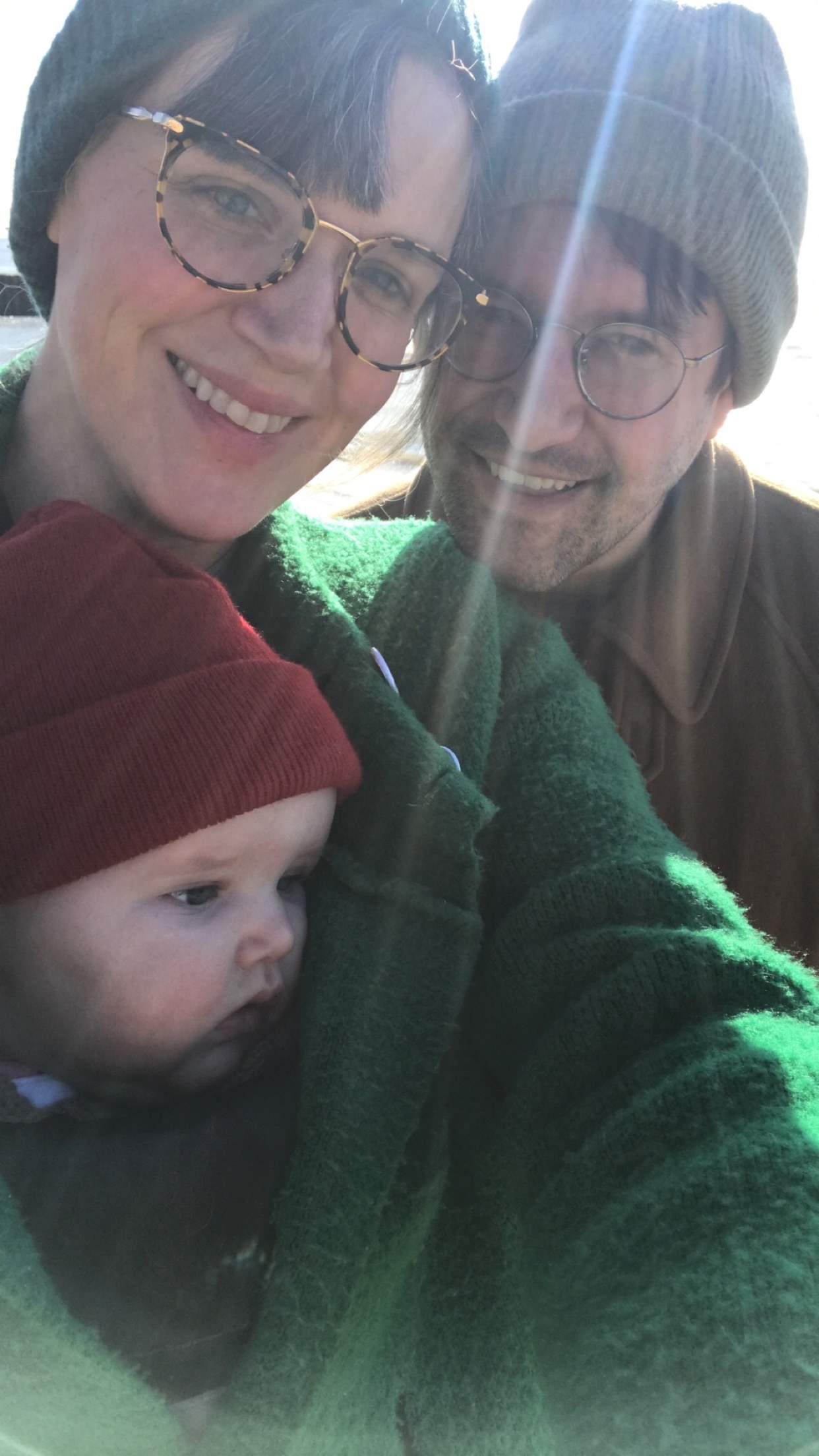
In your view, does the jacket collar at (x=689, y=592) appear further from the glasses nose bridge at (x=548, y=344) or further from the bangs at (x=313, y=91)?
the bangs at (x=313, y=91)

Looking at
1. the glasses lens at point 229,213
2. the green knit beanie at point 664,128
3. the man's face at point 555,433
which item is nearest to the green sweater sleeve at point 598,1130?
the glasses lens at point 229,213

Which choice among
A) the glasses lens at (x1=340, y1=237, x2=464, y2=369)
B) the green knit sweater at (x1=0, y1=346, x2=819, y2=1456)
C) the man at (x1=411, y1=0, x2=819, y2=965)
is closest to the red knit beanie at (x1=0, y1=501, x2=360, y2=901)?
the green knit sweater at (x1=0, y1=346, x2=819, y2=1456)

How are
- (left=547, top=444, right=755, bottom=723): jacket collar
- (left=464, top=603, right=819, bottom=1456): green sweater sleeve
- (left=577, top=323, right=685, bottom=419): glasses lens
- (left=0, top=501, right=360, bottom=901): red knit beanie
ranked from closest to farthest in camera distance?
(left=464, top=603, right=819, bottom=1456): green sweater sleeve, (left=0, top=501, right=360, bottom=901): red knit beanie, (left=577, top=323, right=685, bottom=419): glasses lens, (left=547, top=444, right=755, bottom=723): jacket collar

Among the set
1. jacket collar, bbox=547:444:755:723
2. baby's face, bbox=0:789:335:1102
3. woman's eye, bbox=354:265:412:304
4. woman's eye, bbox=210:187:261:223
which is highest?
woman's eye, bbox=210:187:261:223

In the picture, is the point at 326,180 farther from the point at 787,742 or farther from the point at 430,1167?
the point at 787,742

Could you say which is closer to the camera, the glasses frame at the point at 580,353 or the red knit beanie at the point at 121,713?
the red knit beanie at the point at 121,713

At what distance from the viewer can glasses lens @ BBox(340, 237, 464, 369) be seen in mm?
1433

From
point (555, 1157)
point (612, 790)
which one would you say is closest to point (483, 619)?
point (612, 790)

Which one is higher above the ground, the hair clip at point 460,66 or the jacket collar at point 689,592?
the hair clip at point 460,66

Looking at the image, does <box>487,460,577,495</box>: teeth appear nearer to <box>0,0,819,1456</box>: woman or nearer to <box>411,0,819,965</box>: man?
<box>411,0,819,965</box>: man

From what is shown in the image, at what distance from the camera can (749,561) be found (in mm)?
2434

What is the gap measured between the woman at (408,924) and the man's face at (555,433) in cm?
37

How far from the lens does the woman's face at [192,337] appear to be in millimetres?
1371

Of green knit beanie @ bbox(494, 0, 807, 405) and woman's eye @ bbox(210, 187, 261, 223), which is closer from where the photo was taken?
woman's eye @ bbox(210, 187, 261, 223)
